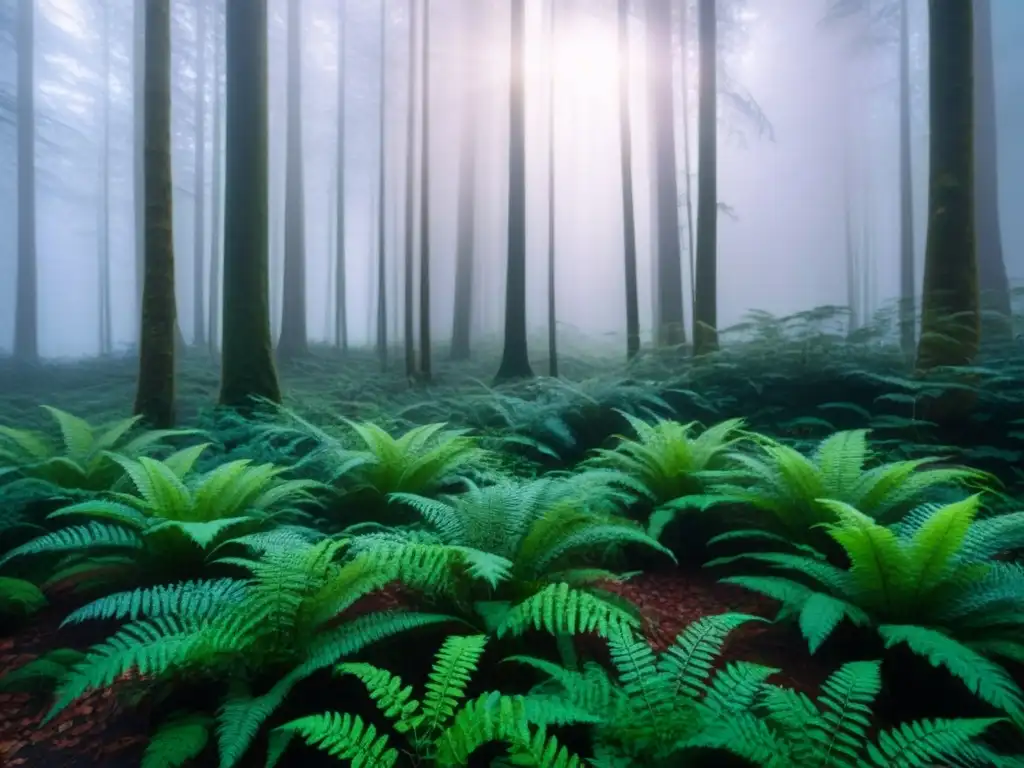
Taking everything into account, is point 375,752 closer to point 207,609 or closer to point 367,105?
point 207,609

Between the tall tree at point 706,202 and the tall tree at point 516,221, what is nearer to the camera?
the tall tree at point 706,202

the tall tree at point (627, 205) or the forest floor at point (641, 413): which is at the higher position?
the tall tree at point (627, 205)

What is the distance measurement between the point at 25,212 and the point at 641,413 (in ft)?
74.4

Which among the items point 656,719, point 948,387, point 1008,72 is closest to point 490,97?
point 948,387

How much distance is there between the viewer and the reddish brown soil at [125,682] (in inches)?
79.0

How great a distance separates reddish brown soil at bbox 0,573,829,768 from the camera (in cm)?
201

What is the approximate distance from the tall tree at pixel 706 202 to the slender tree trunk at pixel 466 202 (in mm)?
8556

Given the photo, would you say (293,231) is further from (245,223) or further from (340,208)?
(245,223)

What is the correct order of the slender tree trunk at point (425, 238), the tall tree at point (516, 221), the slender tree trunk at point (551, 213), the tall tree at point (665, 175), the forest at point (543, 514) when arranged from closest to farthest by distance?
the forest at point (543, 514), the tall tree at point (516, 221), the slender tree trunk at point (425, 238), the slender tree trunk at point (551, 213), the tall tree at point (665, 175)

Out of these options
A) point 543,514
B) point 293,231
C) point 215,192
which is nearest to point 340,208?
point 293,231

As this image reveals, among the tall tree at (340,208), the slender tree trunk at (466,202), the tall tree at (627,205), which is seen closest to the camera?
the tall tree at (627,205)

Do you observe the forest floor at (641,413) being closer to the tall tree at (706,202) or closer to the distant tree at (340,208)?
the tall tree at (706,202)

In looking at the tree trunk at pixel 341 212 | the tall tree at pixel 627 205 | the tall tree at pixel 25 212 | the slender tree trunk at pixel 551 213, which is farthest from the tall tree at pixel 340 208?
the tall tree at pixel 25 212

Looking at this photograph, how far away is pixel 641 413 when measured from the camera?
6.50m
